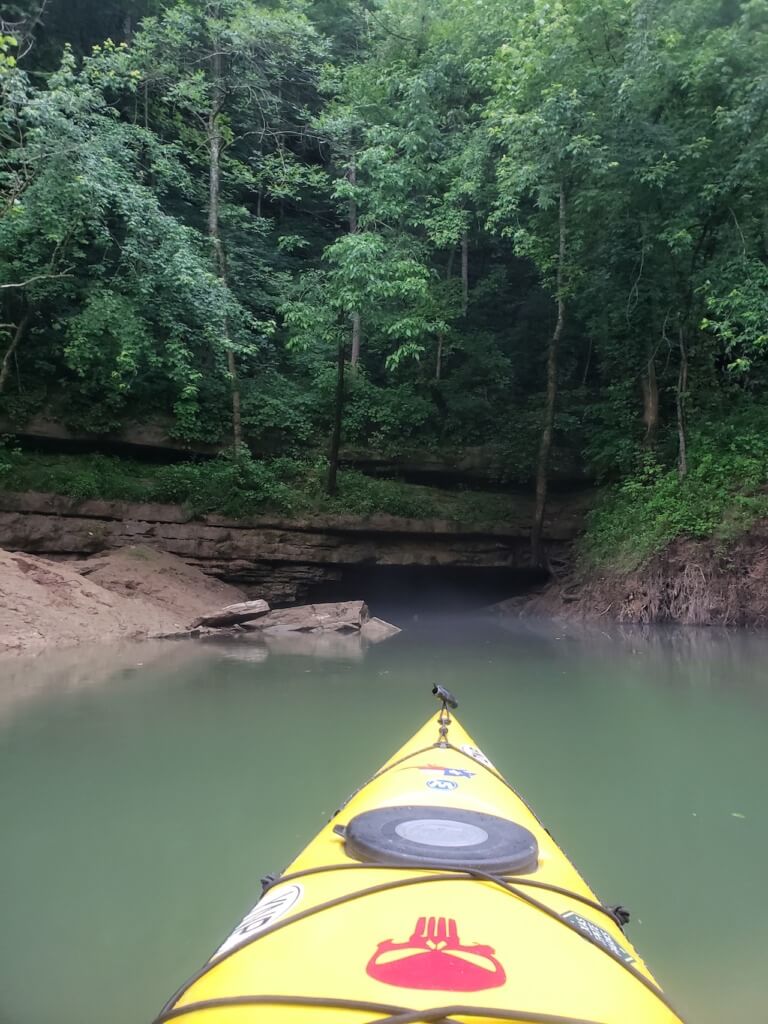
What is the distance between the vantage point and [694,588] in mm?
11719

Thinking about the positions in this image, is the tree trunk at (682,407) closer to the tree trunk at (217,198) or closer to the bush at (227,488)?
the bush at (227,488)

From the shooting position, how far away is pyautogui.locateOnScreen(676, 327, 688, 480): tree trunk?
513 inches

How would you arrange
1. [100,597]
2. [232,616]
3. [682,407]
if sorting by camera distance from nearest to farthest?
[100,597] < [232,616] < [682,407]

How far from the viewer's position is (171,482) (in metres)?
13.4

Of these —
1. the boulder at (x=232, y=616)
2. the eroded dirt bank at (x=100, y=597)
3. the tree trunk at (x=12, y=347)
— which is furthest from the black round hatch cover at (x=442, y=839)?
the tree trunk at (x=12, y=347)

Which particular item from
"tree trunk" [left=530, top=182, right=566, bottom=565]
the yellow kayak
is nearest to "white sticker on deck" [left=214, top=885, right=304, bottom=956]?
the yellow kayak

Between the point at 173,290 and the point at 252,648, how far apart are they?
21.9 ft

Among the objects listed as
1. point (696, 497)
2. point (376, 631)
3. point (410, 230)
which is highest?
point (410, 230)

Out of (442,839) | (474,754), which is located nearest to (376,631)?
(474,754)

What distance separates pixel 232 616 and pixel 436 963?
10.1 meters

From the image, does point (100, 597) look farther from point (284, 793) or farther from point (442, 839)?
point (442, 839)

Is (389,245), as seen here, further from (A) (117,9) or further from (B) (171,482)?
(A) (117,9)

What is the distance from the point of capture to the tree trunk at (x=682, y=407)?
13.0 meters

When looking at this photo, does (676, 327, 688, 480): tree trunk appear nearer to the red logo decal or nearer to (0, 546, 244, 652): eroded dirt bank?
(0, 546, 244, 652): eroded dirt bank
